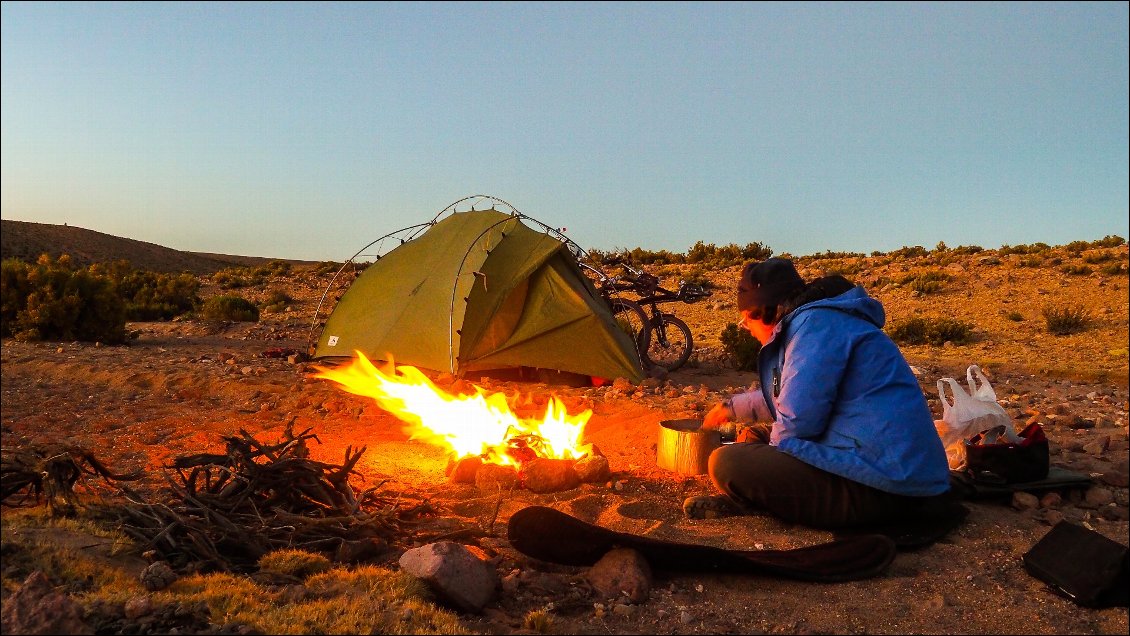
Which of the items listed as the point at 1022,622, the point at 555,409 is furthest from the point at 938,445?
the point at 555,409

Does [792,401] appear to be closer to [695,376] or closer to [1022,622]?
[1022,622]

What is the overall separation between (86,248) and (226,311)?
44.1 metres

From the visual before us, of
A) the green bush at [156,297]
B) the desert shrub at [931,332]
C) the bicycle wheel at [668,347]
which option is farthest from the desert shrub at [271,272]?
the desert shrub at [931,332]

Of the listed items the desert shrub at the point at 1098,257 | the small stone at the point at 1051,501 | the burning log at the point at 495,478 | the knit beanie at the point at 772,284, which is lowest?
the burning log at the point at 495,478

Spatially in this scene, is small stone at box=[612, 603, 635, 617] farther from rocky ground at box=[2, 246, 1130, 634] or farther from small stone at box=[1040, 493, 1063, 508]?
small stone at box=[1040, 493, 1063, 508]

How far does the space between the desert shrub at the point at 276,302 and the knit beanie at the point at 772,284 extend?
1504 cm

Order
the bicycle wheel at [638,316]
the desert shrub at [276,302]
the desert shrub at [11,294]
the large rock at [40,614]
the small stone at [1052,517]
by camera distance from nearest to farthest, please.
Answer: the large rock at [40,614] → the small stone at [1052,517] → the bicycle wheel at [638,316] → the desert shrub at [11,294] → the desert shrub at [276,302]

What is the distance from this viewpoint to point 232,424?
6.90 m

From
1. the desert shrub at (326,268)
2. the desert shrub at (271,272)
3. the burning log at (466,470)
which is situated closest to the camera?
the burning log at (466,470)

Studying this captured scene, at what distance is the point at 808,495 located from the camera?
397 cm

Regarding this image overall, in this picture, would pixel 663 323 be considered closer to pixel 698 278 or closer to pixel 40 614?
pixel 40 614

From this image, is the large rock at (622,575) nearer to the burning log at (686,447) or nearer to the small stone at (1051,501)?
the burning log at (686,447)

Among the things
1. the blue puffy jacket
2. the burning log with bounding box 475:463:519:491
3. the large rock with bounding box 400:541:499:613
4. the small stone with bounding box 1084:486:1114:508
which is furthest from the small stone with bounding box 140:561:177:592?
the small stone with bounding box 1084:486:1114:508

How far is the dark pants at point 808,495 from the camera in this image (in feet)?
12.7
